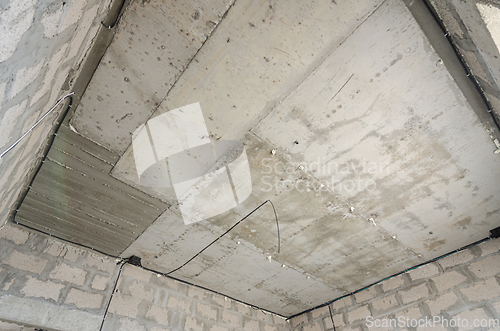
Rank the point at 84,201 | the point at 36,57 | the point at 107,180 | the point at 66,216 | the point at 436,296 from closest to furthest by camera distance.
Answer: the point at 36,57 → the point at 107,180 → the point at 84,201 → the point at 66,216 → the point at 436,296

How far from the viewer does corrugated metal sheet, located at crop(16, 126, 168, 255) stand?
5.68 feet

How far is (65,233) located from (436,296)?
13.0 ft

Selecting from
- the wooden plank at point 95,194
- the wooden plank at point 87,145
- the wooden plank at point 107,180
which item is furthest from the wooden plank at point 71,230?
the wooden plank at point 87,145

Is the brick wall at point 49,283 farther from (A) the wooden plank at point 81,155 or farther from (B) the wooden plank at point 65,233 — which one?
(A) the wooden plank at point 81,155

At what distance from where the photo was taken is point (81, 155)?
5.70 feet

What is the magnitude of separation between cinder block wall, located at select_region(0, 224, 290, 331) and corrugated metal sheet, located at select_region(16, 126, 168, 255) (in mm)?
169

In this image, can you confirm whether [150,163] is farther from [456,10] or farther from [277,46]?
[456,10]

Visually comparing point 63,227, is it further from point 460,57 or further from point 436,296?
point 436,296

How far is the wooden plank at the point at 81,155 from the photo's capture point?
1.66 meters

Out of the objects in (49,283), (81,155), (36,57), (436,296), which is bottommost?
(436,296)

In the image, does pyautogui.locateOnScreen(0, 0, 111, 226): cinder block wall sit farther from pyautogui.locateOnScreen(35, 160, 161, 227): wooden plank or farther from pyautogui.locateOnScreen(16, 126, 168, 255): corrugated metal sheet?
pyautogui.locateOnScreen(35, 160, 161, 227): wooden plank

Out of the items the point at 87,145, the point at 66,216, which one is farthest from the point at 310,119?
the point at 66,216

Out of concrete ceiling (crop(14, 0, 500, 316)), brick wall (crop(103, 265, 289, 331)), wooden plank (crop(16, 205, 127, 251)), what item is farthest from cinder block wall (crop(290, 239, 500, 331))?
wooden plank (crop(16, 205, 127, 251))

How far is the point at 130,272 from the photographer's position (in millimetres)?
2705
